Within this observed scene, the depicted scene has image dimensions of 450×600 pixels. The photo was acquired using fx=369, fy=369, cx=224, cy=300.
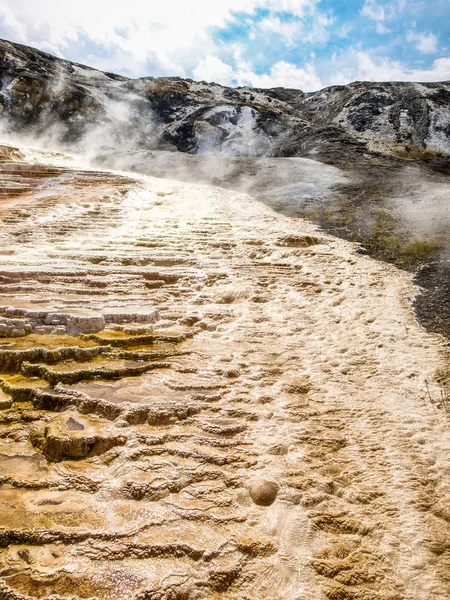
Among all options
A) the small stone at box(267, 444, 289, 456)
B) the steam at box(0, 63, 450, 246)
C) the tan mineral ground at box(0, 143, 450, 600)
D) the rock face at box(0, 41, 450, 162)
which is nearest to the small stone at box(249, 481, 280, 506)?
the tan mineral ground at box(0, 143, 450, 600)

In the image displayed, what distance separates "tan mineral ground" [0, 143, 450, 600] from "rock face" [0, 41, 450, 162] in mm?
20747

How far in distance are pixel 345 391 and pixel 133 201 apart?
37.4 feet

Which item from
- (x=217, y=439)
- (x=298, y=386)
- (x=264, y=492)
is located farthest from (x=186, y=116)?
(x=264, y=492)

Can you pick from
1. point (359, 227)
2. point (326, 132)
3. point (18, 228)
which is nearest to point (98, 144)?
point (326, 132)

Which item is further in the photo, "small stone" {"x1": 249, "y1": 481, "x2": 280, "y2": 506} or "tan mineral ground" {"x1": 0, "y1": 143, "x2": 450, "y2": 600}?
"small stone" {"x1": 249, "y1": 481, "x2": 280, "y2": 506}

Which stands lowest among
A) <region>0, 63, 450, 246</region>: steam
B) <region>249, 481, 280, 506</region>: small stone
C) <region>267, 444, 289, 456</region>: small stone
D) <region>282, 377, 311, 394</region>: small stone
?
<region>249, 481, 280, 506</region>: small stone

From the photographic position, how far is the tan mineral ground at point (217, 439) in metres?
2.16

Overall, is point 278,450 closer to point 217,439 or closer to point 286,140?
point 217,439

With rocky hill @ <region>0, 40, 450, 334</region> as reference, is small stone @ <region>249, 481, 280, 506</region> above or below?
below

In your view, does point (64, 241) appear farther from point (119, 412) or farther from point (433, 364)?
point (433, 364)

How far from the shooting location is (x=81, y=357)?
13.7ft

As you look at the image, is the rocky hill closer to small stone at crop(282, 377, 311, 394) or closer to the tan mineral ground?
the tan mineral ground

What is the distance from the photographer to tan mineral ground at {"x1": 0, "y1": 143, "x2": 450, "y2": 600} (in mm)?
2156

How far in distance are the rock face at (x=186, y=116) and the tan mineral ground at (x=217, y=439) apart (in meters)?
20.7
